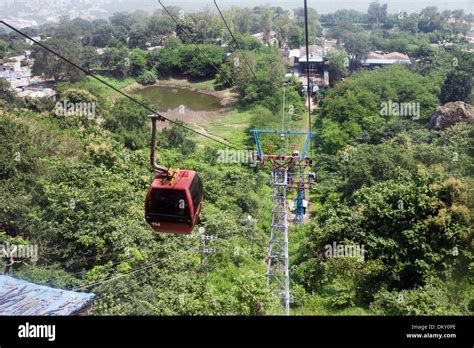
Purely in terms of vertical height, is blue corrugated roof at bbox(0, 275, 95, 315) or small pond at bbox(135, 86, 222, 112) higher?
Answer: small pond at bbox(135, 86, 222, 112)

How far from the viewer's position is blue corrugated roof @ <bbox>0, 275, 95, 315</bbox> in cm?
621

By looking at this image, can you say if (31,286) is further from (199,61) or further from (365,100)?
(199,61)

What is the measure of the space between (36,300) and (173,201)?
278 cm

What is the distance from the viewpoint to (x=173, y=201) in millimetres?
5457

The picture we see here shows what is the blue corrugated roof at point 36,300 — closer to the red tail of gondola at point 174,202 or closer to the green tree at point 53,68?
the red tail of gondola at point 174,202

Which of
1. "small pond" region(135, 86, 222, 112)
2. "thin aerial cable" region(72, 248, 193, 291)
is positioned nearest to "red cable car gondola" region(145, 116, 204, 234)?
"thin aerial cable" region(72, 248, 193, 291)

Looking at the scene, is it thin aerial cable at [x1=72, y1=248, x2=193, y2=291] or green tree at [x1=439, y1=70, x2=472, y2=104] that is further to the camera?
green tree at [x1=439, y1=70, x2=472, y2=104]

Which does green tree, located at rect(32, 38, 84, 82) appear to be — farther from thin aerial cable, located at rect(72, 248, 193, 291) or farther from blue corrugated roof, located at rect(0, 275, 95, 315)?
blue corrugated roof, located at rect(0, 275, 95, 315)

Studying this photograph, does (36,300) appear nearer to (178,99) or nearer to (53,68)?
(178,99)

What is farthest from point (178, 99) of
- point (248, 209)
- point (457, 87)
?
point (248, 209)

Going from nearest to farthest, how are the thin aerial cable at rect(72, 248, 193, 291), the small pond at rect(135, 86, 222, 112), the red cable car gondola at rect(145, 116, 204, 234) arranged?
Result: the red cable car gondola at rect(145, 116, 204, 234) → the thin aerial cable at rect(72, 248, 193, 291) → the small pond at rect(135, 86, 222, 112)

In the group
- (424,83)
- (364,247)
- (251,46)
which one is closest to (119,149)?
(364,247)

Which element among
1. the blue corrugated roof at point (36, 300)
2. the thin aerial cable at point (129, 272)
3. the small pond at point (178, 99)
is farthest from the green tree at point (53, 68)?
the blue corrugated roof at point (36, 300)

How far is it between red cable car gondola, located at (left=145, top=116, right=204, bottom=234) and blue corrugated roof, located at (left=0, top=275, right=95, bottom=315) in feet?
6.66
